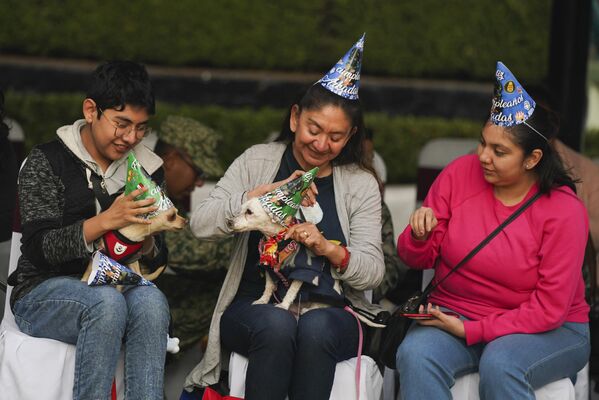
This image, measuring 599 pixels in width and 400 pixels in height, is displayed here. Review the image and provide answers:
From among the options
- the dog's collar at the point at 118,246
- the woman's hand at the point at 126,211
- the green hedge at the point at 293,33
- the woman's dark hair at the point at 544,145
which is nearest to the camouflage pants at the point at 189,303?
the dog's collar at the point at 118,246

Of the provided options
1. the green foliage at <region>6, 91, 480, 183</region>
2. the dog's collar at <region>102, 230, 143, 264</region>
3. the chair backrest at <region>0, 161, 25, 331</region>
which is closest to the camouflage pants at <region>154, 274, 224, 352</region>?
the chair backrest at <region>0, 161, 25, 331</region>

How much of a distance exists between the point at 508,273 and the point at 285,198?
0.90 metres

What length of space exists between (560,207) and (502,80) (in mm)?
528

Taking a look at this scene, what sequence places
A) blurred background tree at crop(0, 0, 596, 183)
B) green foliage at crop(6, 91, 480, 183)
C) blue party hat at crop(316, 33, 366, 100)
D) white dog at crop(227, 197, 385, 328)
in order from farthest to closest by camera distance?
blurred background tree at crop(0, 0, 596, 183)
green foliage at crop(6, 91, 480, 183)
blue party hat at crop(316, 33, 366, 100)
white dog at crop(227, 197, 385, 328)

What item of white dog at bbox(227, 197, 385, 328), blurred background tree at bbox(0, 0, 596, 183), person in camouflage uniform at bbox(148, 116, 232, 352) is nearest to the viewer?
white dog at bbox(227, 197, 385, 328)

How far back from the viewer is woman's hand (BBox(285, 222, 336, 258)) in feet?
12.5

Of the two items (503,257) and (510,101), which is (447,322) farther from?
(510,101)

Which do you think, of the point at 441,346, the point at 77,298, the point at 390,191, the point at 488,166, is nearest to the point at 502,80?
the point at 488,166

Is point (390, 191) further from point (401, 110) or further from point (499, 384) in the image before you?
point (499, 384)

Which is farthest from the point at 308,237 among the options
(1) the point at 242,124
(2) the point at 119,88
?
(1) the point at 242,124

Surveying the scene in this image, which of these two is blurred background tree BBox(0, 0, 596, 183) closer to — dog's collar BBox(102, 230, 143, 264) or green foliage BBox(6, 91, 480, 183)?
green foliage BBox(6, 91, 480, 183)

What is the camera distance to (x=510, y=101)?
12.6 feet

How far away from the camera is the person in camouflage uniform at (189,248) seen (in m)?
4.76

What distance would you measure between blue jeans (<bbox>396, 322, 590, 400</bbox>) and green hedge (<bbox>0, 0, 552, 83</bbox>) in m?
4.37
